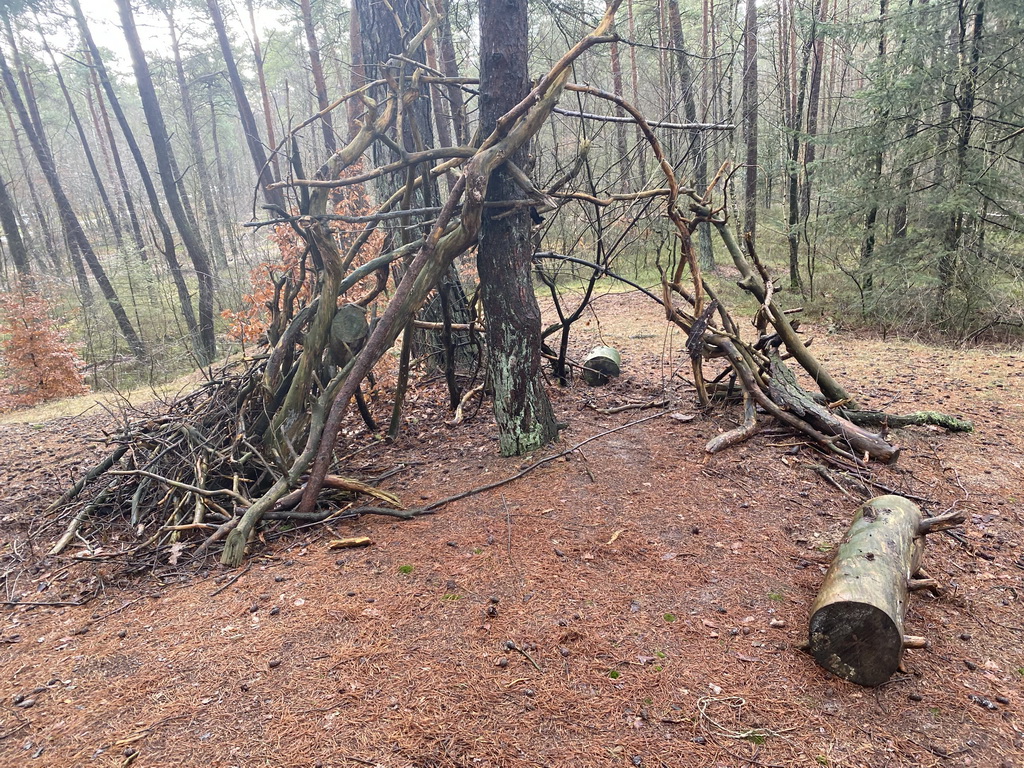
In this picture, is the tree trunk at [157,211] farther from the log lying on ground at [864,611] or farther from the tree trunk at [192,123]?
the log lying on ground at [864,611]

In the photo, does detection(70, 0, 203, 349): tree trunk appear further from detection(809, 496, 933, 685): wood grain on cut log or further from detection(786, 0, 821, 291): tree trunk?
detection(786, 0, 821, 291): tree trunk

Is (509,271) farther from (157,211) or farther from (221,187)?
(221,187)

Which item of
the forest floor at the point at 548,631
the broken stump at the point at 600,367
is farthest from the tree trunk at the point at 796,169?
the forest floor at the point at 548,631

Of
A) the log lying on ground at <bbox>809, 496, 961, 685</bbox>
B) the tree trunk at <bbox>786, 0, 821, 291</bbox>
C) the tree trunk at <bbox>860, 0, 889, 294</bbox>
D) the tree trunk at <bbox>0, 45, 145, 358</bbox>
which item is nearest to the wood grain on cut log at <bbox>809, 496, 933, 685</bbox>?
the log lying on ground at <bbox>809, 496, 961, 685</bbox>

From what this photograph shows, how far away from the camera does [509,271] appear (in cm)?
434

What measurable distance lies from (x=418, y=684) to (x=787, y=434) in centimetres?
376

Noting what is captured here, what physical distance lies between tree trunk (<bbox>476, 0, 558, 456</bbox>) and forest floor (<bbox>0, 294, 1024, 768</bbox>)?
363mm

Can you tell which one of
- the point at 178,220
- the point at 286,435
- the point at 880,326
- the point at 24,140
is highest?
the point at 24,140

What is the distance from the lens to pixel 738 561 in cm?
326

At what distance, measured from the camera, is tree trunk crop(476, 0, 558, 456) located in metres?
4.09

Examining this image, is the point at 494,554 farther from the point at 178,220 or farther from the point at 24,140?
the point at 24,140

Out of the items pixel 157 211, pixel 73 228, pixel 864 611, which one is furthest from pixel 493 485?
pixel 73 228

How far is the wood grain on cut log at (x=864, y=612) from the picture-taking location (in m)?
2.34

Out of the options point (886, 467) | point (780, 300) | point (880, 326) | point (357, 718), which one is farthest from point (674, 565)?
point (780, 300)
